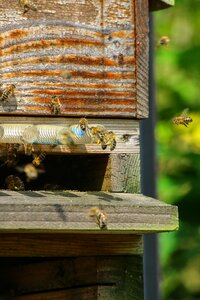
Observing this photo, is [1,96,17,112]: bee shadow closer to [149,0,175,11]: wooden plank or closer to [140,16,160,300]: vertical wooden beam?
[149,0,175,11]: wooden plank

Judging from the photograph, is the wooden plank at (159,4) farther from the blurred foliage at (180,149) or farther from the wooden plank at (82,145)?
the blurred foliage at (180,149)

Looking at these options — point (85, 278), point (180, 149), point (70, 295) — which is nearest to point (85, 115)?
point (85, 278)

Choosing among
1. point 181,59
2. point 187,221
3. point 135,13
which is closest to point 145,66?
point 135,13

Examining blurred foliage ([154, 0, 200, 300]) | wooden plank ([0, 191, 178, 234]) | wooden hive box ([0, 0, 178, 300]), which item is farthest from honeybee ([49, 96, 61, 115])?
blurred foliage ([154, 0, 200, 300])

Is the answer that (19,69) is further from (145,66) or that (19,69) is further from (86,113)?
(145,66)

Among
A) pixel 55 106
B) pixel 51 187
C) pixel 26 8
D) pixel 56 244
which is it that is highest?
pixel 26 8

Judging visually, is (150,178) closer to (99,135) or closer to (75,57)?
(75,57)

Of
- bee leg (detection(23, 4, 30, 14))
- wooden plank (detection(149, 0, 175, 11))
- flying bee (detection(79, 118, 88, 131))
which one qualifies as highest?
wooden plank (detection(149, 0, 175, 11))
